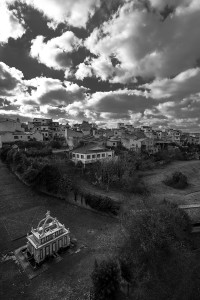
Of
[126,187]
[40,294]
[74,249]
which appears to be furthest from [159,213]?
[126,187]

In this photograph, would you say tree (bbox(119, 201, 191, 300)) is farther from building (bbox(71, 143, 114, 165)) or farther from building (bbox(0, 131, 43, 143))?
building (bbox(0, 131, 43, 143))

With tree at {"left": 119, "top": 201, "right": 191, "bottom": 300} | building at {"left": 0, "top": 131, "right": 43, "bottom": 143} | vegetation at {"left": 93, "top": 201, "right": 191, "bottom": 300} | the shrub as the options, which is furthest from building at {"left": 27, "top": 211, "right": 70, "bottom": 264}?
building at {"left": 0, "top": 131, "right": 43, "bottom": 143}

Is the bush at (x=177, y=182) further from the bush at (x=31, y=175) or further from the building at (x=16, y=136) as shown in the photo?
the building at (x=16, y=136)

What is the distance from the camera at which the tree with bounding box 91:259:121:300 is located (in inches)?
420

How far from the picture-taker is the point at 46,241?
15320mm

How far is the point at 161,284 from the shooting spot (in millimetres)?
12016

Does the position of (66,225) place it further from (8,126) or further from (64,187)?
(8,126)

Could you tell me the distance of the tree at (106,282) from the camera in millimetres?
10672

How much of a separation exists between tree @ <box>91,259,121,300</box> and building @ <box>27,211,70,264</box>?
5905 millimetres

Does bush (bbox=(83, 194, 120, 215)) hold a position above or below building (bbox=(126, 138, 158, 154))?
below

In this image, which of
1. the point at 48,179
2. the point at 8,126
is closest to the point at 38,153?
the point at 48,179

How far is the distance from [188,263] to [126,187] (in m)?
16.1

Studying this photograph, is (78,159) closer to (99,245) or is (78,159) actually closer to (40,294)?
(99,245)

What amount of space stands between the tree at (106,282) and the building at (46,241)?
19.4ft
